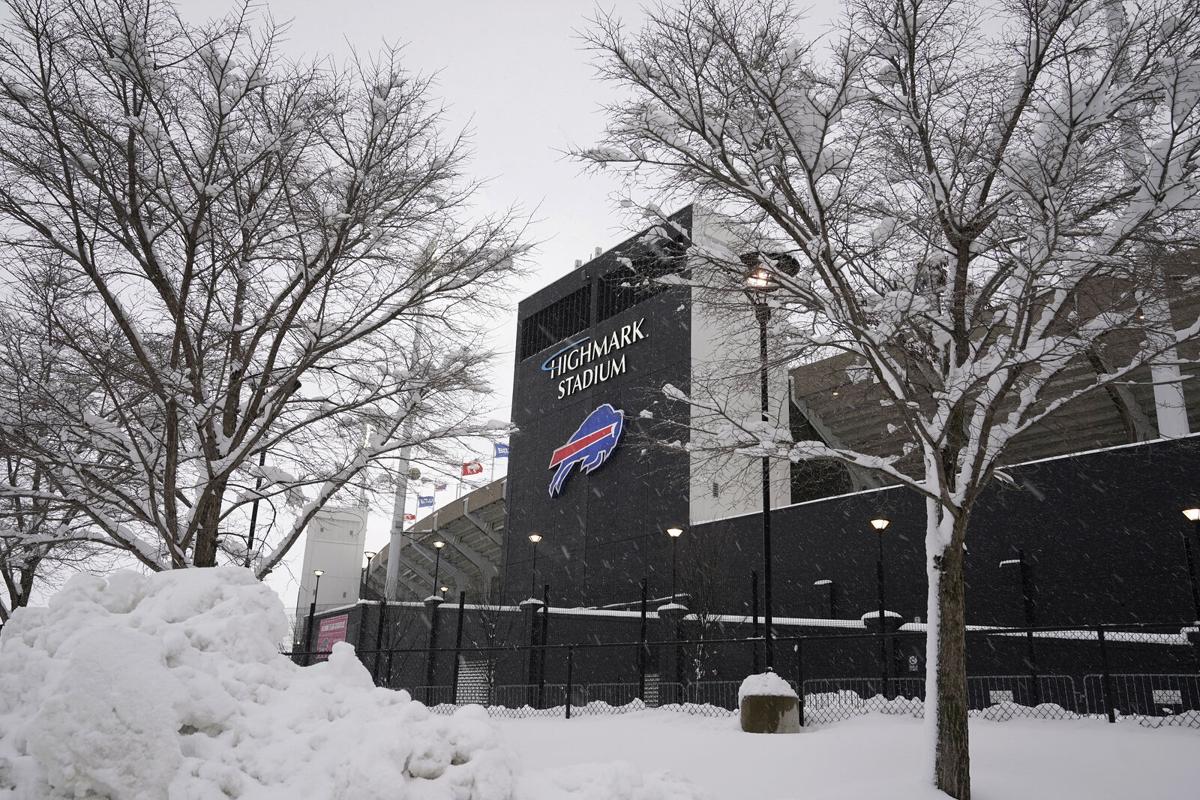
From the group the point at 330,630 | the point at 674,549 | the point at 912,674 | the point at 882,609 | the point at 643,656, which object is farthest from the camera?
the point at 330,630

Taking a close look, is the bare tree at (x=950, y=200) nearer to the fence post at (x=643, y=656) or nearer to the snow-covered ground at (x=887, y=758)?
the snow-covered ground at (x=887, y=758)

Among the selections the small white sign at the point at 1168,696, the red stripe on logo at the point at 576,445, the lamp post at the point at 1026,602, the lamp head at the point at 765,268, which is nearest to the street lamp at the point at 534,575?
the red stripe on logo at the point at 576,445

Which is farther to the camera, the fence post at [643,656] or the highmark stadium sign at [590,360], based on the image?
the highmark stadium sign at [590,360]

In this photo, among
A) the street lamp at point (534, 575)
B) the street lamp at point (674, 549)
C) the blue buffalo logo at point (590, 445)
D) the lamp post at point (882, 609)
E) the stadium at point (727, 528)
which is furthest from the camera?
the street lamp at point (534, 575)

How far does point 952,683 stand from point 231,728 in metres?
6.53

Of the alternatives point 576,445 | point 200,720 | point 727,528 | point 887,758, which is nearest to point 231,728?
point 200,720

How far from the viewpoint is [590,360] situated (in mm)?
32938

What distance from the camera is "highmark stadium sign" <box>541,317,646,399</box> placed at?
3119cm

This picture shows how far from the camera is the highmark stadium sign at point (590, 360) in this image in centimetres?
3119

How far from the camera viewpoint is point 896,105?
9.04 metres

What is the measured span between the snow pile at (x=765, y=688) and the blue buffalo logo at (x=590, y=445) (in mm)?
18454

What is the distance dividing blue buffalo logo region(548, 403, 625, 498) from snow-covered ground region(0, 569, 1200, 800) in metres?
22.2

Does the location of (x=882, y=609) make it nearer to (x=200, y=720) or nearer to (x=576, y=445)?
(x=200, y=720)

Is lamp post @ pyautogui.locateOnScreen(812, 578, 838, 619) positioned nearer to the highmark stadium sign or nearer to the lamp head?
the highmark stadium sign
